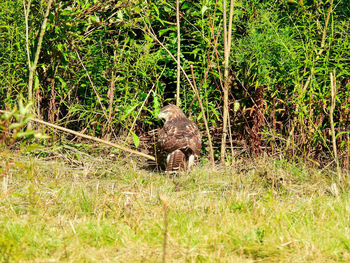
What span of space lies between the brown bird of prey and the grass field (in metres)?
0.30

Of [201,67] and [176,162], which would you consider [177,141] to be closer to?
[176,162]

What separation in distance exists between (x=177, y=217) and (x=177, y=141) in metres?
1.78

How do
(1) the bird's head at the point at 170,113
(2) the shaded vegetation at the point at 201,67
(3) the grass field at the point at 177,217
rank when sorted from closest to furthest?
(3) the grass field at the point at 177,217 → (2) the shaded vegetation at the point at 201,67 → (1) the bird's head at the point at 170,113

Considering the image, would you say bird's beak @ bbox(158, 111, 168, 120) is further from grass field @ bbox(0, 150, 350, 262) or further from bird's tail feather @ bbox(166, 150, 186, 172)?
grass field @ bbox(0, 150, 350, 262)

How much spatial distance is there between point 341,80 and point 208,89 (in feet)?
4.81

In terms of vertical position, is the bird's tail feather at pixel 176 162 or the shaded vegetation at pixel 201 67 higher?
the shaded vegetation at pixel 201 67

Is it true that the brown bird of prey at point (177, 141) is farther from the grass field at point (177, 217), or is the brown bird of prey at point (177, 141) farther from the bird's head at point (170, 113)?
the grass field at point (177, 217)

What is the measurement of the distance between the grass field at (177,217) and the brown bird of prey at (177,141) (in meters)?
0.30

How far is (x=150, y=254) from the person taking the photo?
262 centimetres

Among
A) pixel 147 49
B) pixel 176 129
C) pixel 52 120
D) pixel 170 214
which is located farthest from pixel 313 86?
pixel 52 120

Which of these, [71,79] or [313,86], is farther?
[71,79]

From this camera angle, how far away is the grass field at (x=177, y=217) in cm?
263

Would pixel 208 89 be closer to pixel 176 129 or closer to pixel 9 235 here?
pixel 176 129

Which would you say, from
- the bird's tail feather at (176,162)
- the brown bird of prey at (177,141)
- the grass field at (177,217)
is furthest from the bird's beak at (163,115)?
Result: the grass field at (177,217)
